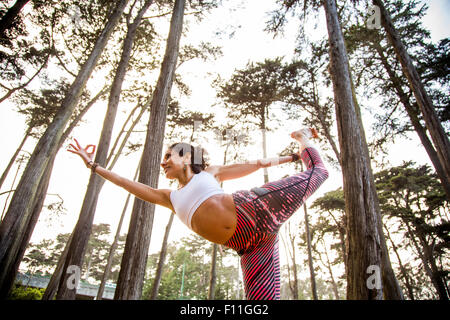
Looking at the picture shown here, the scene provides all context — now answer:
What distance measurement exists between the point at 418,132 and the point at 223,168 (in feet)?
32.2

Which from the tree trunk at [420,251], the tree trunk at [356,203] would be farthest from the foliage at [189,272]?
the tree trunk at [356,203]

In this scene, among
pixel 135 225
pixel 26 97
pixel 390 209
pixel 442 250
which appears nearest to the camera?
pixel 135 225

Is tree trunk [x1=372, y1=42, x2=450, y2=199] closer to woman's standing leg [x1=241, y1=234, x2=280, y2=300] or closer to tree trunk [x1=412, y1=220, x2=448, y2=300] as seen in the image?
woman's standing leg [x1=241, y1=234, x2=280, y2=300]

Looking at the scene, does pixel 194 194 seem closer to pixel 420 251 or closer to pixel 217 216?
pixel 217 216

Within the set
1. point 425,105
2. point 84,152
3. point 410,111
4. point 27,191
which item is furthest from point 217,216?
point 410,111

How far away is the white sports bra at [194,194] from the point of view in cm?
152

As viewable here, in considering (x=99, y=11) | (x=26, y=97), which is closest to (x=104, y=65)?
(x=99, y=11)

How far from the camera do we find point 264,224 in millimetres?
1505

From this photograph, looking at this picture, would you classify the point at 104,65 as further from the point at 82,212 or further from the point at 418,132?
the point at 418,132

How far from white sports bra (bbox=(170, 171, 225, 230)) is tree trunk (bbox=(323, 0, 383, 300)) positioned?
1852 millimetres

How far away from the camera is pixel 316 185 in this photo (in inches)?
67.1

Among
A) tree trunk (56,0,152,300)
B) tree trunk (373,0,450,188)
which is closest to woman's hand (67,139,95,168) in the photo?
tree trunk (56,0,152,300)

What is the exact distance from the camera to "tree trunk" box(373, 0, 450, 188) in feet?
19.0

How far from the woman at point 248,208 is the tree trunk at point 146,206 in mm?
1410
